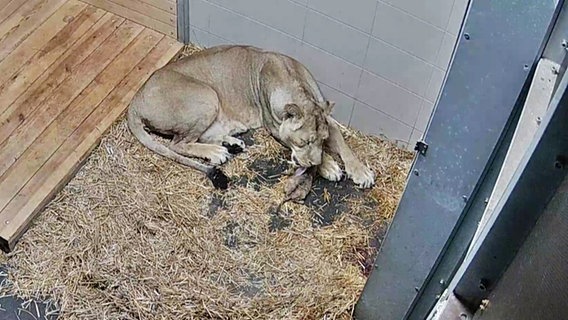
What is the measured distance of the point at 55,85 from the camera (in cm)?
367

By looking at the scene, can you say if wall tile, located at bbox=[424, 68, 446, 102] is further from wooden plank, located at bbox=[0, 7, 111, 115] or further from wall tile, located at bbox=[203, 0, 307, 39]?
wooden plank, located at bbox=[0, 7, 111, 115]

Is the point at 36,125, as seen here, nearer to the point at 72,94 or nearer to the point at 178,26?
the point at 72,94

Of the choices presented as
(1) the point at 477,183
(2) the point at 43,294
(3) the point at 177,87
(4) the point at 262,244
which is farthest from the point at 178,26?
(1) the point at 477,183

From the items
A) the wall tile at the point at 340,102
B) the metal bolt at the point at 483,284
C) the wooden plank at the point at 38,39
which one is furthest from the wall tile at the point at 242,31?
the metal bolt at the point at 483,284

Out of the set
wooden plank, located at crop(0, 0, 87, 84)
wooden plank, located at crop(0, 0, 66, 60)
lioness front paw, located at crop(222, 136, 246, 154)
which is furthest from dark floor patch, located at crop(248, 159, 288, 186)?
wooden plank, located at crop(0, 0, 66, 60)

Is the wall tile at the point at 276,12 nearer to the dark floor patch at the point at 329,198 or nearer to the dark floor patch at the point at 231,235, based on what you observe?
the dark floor patch at the point at 329,198

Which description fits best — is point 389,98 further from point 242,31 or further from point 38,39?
point 38,39

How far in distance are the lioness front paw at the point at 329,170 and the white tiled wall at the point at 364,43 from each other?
0.32 m

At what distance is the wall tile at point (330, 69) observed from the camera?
3.42 m

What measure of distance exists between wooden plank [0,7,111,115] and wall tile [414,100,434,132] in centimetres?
182

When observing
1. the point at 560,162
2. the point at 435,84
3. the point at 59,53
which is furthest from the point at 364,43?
the point at 560,162

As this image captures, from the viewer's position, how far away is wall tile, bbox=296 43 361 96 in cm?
342

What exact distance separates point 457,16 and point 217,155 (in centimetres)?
130

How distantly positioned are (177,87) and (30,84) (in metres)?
0.85
